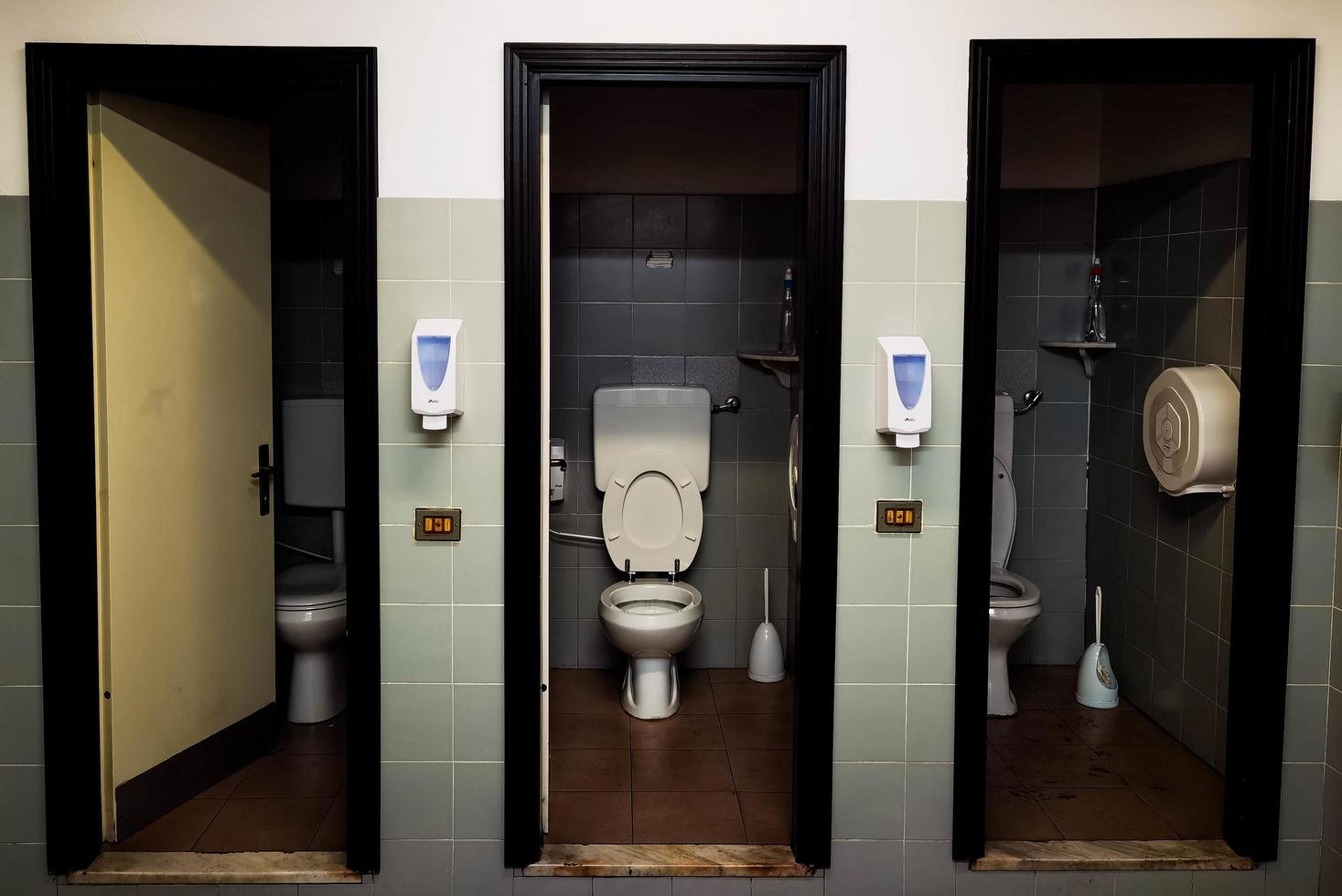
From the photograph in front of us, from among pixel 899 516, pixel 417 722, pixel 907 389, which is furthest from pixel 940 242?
pixel 417 722

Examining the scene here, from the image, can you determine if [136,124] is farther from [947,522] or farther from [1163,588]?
[1163,588]

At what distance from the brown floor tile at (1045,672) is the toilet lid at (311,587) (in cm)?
247

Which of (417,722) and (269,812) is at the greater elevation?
(417,722)

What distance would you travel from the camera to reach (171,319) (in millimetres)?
2980

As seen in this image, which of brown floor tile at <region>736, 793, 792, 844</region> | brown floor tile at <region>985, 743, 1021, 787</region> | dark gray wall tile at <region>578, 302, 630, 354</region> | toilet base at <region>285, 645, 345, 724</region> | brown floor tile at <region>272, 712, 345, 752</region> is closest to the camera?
brown floor tile at <region>736, 793, 792, 844</region>

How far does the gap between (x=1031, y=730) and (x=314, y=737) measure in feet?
7.64

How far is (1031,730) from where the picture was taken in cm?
376

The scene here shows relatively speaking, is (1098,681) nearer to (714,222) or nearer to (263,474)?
(714,222)

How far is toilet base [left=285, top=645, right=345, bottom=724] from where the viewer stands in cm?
378

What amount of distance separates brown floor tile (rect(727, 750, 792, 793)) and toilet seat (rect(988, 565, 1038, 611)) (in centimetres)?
85

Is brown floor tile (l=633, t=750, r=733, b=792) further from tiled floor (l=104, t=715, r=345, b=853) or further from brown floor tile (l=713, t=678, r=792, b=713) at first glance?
tiled floor (l=104, t=715, r=345, b=853)

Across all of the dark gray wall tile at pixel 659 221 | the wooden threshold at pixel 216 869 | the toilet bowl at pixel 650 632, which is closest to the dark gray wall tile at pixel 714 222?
the dark gray wall tile at pixel 659 221

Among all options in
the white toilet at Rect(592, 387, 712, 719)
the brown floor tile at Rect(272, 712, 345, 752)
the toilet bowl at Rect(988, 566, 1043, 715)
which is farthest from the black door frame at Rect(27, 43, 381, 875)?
the toilet bowl at Rect(988, 566, 1043, 715)

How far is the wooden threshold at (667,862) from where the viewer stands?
2707 mm
